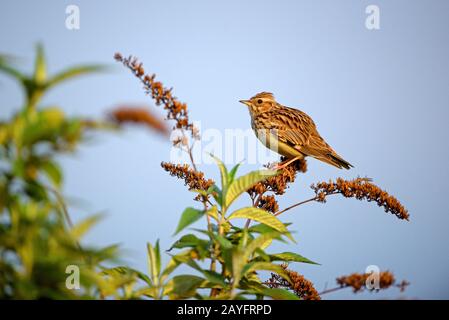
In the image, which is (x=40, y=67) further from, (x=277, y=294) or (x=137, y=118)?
(x=277, y=294)

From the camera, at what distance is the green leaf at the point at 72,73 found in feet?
4.30

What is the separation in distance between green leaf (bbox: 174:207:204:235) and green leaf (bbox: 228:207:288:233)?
1.06 ft

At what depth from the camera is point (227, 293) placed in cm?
208

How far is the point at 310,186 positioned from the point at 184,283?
2805mm

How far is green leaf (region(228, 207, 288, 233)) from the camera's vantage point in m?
2.20

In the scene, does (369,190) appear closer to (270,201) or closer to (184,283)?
(270,201)

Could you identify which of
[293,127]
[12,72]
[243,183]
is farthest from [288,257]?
[293,127]

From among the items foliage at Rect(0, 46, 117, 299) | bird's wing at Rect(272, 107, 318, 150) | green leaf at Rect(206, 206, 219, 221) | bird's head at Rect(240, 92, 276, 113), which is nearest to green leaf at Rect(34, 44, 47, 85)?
foliage at Rect(0, 46, 117, 299)

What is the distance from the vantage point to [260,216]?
229 cm

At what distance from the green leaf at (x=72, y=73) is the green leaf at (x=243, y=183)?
3.50ft

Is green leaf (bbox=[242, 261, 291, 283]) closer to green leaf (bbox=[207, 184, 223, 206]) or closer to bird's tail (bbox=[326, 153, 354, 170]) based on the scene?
green leaf (bbox=[207, 184, 223, 206])

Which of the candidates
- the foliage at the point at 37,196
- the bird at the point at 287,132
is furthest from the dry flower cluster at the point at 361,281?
the bird at the point at 287,132

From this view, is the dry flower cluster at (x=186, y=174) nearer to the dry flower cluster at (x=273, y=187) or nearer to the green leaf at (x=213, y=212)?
the dry flower cluster at (x=273, y=187)
